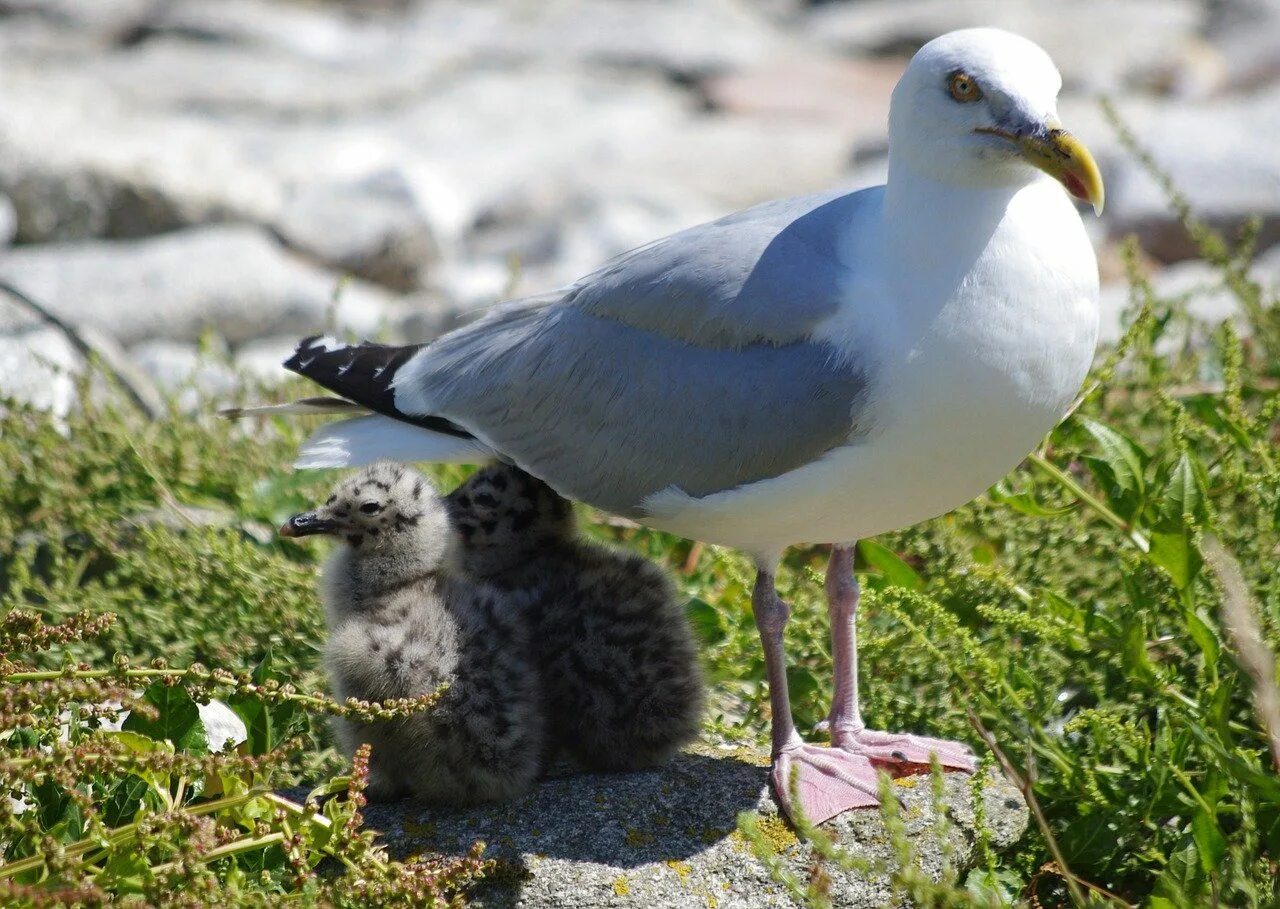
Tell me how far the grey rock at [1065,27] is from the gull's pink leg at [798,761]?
10996 mm

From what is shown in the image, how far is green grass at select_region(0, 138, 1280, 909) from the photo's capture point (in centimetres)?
299

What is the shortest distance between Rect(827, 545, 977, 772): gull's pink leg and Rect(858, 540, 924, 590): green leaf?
7.6 inches

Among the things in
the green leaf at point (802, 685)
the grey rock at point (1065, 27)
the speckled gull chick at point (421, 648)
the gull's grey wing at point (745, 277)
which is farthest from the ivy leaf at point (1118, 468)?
the grey rock at point (1065, 27)

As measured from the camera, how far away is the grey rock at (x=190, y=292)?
8.35 metres

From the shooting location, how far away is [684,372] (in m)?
3.76

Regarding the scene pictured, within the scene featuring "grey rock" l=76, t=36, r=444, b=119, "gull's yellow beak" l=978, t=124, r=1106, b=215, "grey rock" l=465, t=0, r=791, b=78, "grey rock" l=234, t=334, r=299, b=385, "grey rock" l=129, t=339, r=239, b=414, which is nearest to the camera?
"gull's yellow beak" l=978, t=124, r=1106, b=215

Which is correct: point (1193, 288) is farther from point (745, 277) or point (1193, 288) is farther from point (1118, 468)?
point (745, 277)

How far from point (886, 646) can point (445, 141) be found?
31.0ft

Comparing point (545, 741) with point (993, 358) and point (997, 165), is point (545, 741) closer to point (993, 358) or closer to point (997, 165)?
point (993, 358)

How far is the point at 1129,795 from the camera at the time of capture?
3504 mm

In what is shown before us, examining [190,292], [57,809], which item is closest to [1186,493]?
[57,809]

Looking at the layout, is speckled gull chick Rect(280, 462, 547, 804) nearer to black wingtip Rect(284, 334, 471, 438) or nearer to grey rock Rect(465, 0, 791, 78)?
black wingtip Rect(284, 334, 471, 438)

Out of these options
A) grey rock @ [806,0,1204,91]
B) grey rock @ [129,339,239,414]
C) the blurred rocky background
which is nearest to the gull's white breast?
the blurred rocky background

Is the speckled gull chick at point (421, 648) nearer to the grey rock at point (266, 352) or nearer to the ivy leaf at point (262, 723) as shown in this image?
the ivy leaf at point (262, 723)
